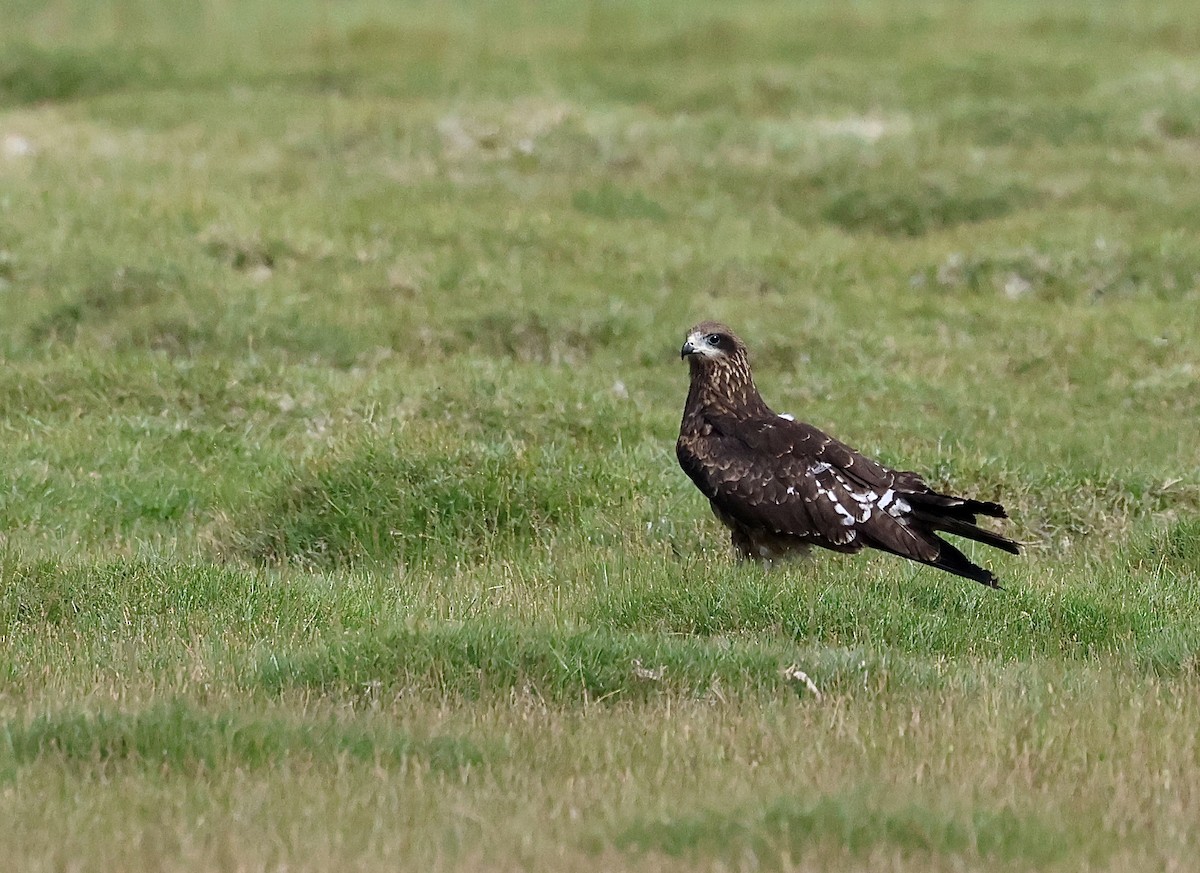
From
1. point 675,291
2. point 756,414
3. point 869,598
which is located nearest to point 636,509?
point 756,414

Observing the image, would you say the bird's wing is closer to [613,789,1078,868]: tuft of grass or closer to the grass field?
the grass field

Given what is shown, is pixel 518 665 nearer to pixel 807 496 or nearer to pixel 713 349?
pixel 807 496

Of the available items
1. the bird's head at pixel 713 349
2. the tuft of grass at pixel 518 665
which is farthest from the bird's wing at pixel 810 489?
the tuft of grass at pixel 518 665

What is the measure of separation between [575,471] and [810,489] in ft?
7.20

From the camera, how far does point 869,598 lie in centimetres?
784

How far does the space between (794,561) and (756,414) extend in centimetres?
81

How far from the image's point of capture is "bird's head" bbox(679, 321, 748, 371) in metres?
9.05

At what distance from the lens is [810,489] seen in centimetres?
830

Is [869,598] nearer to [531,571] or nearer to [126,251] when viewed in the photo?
[531,571]

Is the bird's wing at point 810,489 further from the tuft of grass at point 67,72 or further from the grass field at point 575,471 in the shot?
the tuft of grass at point 67,72

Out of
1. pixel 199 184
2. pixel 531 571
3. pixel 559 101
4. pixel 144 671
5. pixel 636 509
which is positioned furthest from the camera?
pixel 559 101

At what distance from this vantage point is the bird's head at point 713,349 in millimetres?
9055

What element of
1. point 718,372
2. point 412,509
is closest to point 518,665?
point 718,372

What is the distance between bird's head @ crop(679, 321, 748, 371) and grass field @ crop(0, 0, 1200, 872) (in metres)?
1.06
